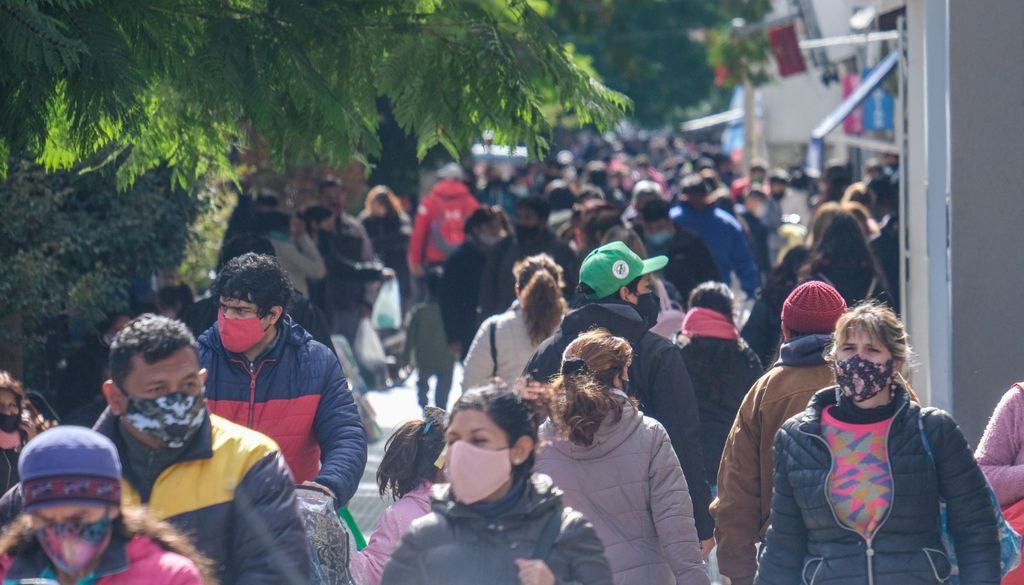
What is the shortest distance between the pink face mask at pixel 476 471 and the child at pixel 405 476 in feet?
5.52

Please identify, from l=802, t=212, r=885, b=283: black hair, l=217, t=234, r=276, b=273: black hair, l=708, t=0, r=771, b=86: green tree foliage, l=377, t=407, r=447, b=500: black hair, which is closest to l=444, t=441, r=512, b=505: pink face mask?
l=377, t=407, r=447, b=500: black hair

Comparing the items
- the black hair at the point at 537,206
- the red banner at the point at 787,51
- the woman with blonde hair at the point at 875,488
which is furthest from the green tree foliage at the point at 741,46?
the woman with blonde hair at the point at 875,488

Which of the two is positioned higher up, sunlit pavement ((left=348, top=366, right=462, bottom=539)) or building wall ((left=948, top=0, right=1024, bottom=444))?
building wall ((left=948, top=0, right=1024, bottom=444))

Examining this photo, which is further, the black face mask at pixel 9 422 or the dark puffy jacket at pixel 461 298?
the dark puffy jacket at pixel 461 298

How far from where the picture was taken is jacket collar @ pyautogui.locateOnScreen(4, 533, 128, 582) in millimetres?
3742

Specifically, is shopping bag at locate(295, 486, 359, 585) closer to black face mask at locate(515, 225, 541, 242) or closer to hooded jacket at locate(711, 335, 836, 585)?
hooded jacket at locate(711, 335, 836, 585)

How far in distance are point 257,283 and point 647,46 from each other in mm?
37938

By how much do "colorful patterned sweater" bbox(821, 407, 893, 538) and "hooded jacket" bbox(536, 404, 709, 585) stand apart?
73 cm

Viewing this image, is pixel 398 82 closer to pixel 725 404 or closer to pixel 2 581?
pixel 725 404

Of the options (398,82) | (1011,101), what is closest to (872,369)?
(398,82)

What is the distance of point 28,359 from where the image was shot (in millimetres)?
10281

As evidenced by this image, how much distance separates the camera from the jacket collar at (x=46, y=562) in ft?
12.3

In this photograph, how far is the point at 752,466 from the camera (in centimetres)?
595

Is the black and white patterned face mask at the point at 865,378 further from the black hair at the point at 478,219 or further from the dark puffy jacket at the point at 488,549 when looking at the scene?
the black hair at the point at 478,219
